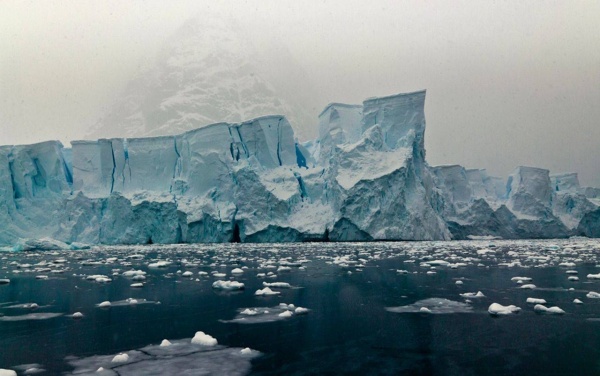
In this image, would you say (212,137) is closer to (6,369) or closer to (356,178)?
(356,178)

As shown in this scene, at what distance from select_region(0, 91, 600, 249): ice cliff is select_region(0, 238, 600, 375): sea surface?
46.4 ft

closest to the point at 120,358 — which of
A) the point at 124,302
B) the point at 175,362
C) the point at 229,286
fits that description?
the point at 175,362

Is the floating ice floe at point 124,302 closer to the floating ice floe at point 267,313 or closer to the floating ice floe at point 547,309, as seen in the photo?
the floating ice floe at point 267,313

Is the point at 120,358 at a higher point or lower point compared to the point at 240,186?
lower

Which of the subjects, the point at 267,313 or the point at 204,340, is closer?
the point at 204,340

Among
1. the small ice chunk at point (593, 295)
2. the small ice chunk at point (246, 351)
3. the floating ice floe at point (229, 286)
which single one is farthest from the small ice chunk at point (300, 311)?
the small ice chunk at point (593, 295)

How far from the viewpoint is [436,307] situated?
16.2 ft

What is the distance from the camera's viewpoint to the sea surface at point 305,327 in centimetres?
295

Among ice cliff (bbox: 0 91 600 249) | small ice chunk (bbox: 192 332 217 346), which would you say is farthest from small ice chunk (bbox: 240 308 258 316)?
ice cliff (bbox: 0 91 600 249)

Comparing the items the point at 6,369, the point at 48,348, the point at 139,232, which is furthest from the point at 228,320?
the point at 139,232

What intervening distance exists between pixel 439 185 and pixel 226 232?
13415mm

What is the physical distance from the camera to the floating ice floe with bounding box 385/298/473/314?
474 centimetres

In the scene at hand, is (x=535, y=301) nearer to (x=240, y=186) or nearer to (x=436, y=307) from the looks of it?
(x=436, y=307)

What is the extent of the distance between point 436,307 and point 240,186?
18648mm
